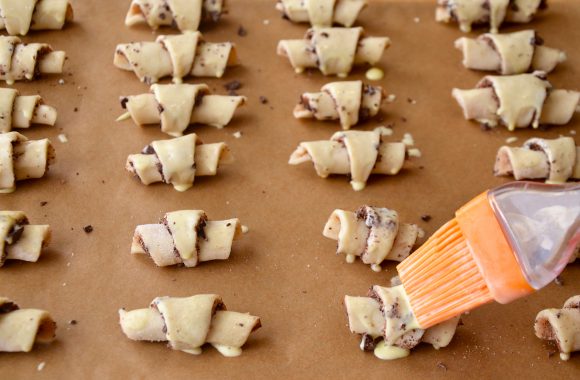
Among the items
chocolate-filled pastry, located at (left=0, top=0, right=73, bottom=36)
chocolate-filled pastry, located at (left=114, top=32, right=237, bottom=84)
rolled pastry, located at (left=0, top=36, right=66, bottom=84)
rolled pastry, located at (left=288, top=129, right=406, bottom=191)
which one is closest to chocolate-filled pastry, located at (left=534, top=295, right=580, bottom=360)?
rolled pastry, located at (left=288, top=129, right=406, bottom=191)

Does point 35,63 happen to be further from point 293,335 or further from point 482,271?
point 482,271

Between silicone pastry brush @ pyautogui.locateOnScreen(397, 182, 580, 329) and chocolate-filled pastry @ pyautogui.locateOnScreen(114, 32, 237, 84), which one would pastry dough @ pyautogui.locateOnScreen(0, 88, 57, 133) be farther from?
silicone pastry brush @ pyautogui.locateOnScreen(397, 182, 580, 329)

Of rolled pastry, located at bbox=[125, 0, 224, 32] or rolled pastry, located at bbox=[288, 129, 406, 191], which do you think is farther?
rolled pastry, located at bbox=[125, 0, 224, 32]

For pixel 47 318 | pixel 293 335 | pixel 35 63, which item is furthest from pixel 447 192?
pixel 35 63

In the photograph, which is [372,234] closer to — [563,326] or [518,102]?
[563,326]

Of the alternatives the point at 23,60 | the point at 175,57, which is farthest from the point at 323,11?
the point at 23,60

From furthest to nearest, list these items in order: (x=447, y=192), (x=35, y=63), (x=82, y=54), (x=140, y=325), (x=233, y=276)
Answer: (x=82, y=54) → (x=35, y=63) → (x=447, y=192) → (x=233, y=276) → (x=140, y=325)
